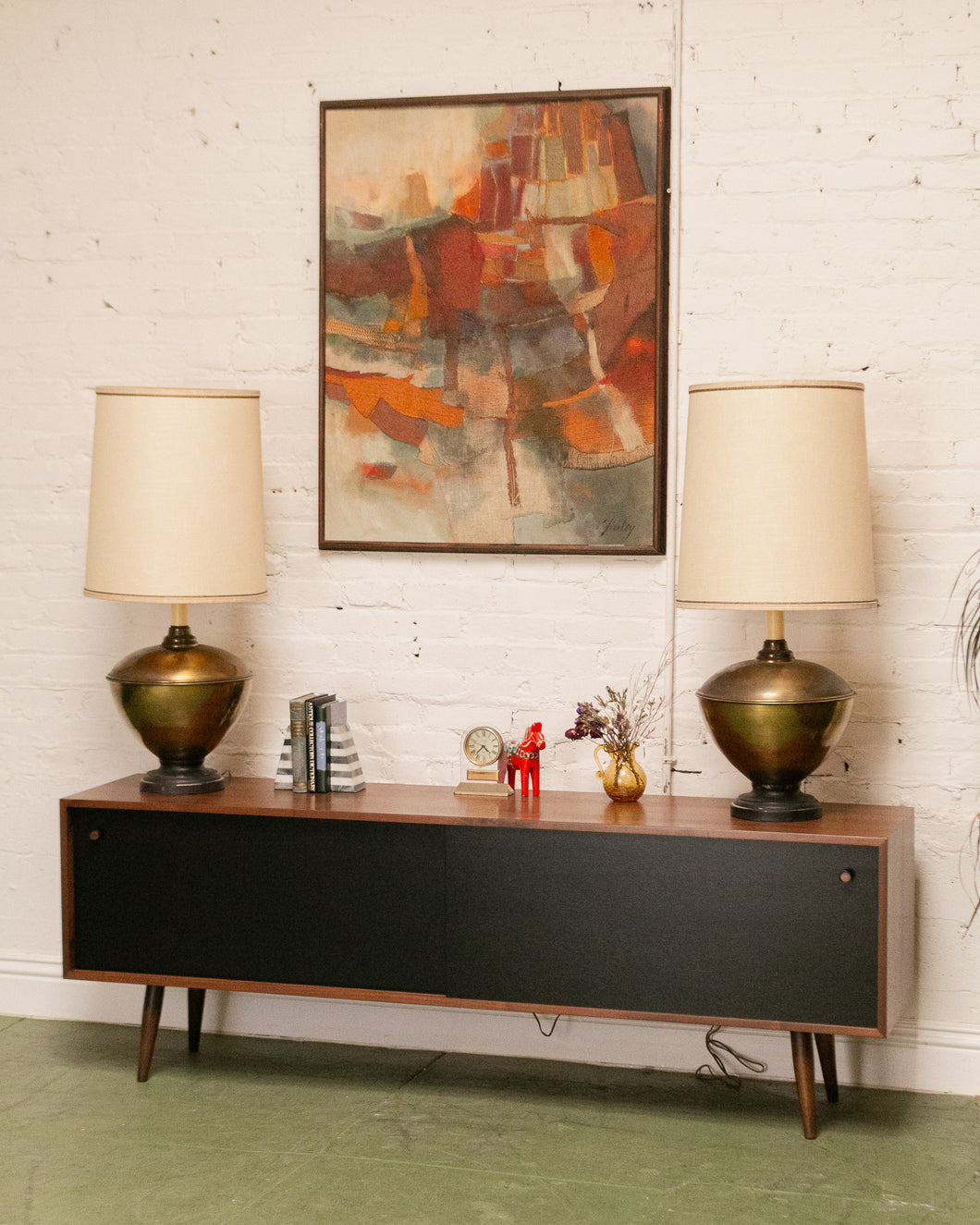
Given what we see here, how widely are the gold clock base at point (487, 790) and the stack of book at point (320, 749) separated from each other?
0.25m

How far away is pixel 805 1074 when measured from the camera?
2.98 m

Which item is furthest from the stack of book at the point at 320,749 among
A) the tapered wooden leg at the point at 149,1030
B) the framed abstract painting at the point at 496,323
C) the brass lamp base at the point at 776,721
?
the brass lamp base at the point at 776,721

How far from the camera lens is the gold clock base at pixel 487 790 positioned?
330 cm

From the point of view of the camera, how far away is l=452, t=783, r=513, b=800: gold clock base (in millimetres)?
3301

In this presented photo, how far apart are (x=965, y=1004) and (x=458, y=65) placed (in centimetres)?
263

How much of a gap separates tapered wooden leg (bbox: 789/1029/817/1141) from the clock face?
36.6 inches

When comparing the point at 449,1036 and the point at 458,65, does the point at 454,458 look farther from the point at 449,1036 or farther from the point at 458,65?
the point at 449,1036

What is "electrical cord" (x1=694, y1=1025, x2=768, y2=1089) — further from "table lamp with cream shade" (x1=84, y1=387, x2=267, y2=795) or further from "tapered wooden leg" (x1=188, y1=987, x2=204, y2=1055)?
"table lamp with cream shade" (x1=84, y1=387, x2=267, y2=795)

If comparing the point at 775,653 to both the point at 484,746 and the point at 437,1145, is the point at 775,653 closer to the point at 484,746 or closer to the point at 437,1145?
the point at 484,746

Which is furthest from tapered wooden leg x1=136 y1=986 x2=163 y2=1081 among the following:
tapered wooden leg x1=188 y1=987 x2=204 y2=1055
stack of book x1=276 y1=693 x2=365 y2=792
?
stack of book x1=276 y1=693 x2=365 y2=792

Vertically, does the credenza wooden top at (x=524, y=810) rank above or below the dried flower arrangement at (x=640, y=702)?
below

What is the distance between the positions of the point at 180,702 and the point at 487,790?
758 mm

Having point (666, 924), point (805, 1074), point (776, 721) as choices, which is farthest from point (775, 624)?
point (805, 1074)
